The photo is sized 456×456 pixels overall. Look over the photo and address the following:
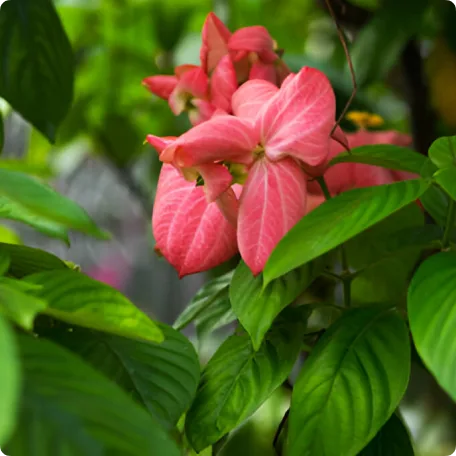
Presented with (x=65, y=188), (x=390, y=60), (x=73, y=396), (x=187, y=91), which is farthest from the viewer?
(x=65, y=188)

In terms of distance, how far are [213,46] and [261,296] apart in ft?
0.62

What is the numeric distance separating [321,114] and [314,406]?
15 centimetres

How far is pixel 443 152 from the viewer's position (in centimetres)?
37

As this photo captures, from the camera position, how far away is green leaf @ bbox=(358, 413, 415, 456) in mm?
390

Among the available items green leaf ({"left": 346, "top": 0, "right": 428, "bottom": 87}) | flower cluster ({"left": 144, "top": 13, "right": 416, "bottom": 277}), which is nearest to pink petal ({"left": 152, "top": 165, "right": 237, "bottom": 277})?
flower cluster ({"left": 144, "top": 13, "right": 416, "bottom": 277})

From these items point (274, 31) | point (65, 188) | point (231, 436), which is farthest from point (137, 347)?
point (65, 188)

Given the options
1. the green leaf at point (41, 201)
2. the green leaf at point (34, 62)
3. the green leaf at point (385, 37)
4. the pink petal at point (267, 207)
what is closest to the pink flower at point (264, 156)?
the pink petal at point (267, 207)

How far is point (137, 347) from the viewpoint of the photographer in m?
0.36

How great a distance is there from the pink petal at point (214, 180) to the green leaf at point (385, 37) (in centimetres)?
42

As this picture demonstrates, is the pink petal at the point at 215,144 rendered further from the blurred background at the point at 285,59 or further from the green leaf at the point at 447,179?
the blurred background at the point at 285,59

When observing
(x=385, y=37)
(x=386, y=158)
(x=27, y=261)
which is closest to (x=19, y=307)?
(x=27, y=261)

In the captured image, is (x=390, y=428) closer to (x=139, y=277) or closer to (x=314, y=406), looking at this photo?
(x=314, y=406)

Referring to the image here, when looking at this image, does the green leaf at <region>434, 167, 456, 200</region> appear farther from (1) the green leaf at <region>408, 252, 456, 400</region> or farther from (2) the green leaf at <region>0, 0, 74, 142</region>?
(2) the green leaf at <region>0, 0, 74, 142</region>

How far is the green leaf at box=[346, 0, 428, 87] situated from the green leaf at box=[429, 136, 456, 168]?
37cm
